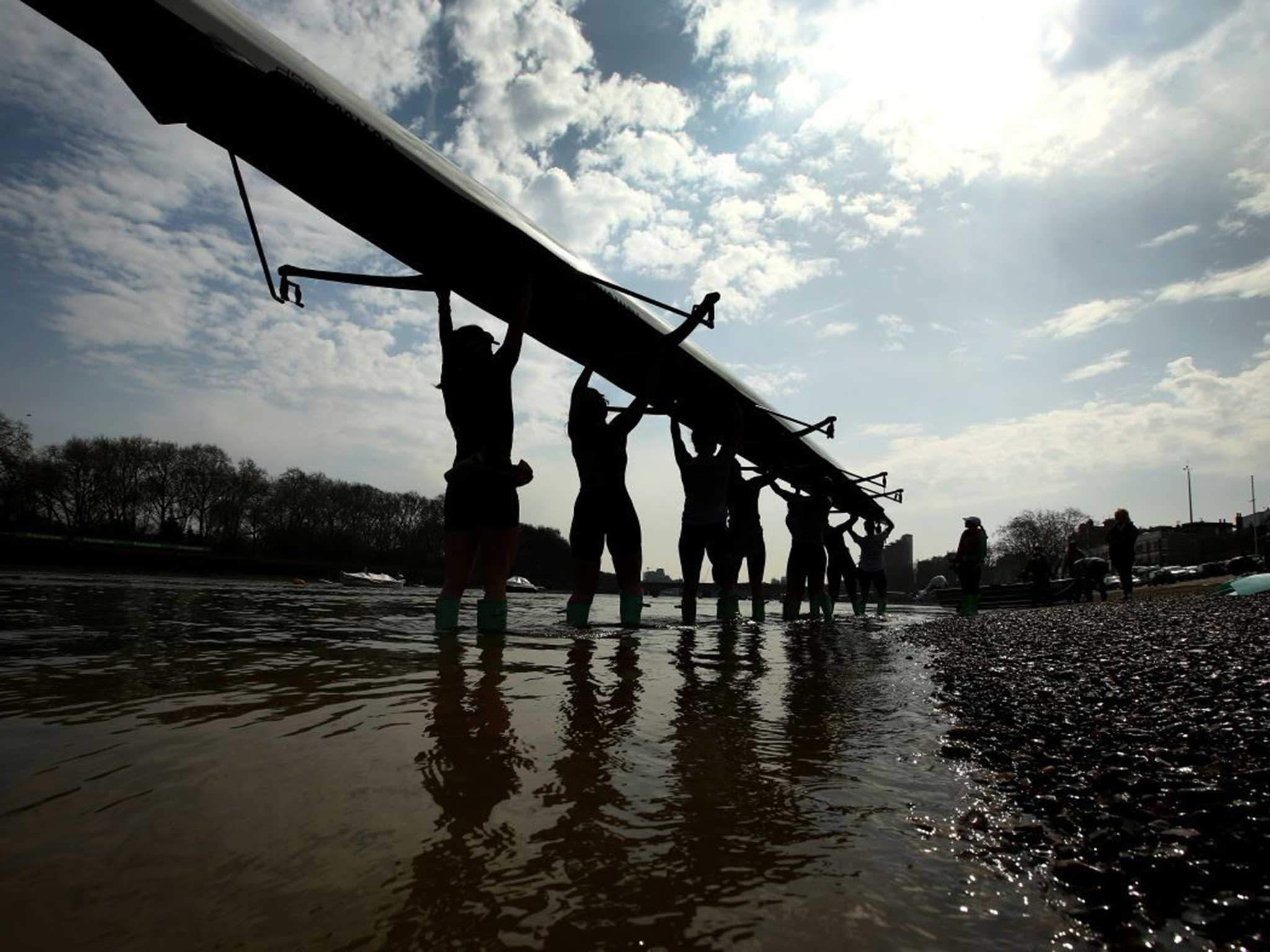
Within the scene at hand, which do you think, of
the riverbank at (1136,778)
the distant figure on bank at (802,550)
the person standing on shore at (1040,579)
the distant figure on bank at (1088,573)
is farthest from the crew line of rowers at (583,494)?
the person standing on shore at (1040,579)

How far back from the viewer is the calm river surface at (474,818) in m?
0.85

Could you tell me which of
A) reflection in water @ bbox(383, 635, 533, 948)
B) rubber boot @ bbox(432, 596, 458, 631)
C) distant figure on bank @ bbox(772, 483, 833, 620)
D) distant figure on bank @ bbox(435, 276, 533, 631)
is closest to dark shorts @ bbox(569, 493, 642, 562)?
distant figure on bank @ bbox(435, 276, 533, 631)

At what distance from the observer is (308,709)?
193cm

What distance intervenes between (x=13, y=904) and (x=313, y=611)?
6.83m

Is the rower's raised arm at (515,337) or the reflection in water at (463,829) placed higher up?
the rower's raised arm at (515,337)

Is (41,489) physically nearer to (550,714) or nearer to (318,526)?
(318,526)

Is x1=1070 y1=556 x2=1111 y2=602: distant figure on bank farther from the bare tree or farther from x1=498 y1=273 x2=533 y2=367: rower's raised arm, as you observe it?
the bare tree

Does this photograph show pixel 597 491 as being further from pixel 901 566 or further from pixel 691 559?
pixel 901 566

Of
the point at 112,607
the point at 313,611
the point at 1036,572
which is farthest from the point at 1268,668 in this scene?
the point at 1036,572

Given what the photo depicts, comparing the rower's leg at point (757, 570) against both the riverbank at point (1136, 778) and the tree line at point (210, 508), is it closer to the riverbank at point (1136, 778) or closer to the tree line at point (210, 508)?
the riverbank at point (1136, 778)

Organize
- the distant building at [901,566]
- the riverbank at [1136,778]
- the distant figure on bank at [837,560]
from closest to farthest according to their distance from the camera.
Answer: the riverbank at [1136,778] → the distant figure on bank at [837,560] → the distant building at [901,566]

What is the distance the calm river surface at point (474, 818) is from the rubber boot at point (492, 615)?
1.80 metres

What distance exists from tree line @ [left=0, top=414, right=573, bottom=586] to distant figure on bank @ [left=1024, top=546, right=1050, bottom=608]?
172 feet

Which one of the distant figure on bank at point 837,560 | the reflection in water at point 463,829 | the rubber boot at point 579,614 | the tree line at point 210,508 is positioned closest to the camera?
the reflection in water at point 463,829
